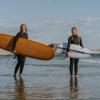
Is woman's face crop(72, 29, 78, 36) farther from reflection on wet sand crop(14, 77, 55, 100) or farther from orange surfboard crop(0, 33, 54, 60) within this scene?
reflection on wet sand crop(14, 77, 55, 100)

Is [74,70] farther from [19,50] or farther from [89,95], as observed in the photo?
[89,95]

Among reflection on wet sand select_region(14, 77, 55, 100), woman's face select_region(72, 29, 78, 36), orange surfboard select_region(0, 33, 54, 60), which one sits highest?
woman's face select_region(72, 29, 78, 36)

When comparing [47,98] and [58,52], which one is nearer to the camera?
[47,98]

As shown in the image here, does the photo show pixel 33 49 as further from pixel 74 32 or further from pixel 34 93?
pixel 34 93

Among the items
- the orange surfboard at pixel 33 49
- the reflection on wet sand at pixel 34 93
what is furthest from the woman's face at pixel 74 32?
the reflection on wet sand at pixel 34 93

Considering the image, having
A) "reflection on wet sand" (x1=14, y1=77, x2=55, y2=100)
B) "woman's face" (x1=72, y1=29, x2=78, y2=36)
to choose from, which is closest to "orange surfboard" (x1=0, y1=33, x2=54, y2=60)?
"woman's face" (x1=72, y1=29, x2=78, y2=36)

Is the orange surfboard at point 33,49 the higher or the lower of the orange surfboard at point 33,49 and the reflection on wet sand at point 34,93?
the higher

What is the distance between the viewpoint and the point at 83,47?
17.1m

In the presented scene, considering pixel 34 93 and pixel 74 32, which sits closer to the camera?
pixel 34 93

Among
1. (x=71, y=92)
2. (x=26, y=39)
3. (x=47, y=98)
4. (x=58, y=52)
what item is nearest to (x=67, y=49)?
(x=58, y=52)

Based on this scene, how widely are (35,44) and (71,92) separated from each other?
5.63m

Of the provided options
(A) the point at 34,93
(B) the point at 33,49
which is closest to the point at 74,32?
(B) the point at 33,49

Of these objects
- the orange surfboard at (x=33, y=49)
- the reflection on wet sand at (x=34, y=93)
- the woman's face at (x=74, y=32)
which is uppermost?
the woman's face at (x=74, y=32)

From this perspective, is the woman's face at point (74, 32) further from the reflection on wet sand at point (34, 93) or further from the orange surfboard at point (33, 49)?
the reflection on wet sand at point (34, 93)
